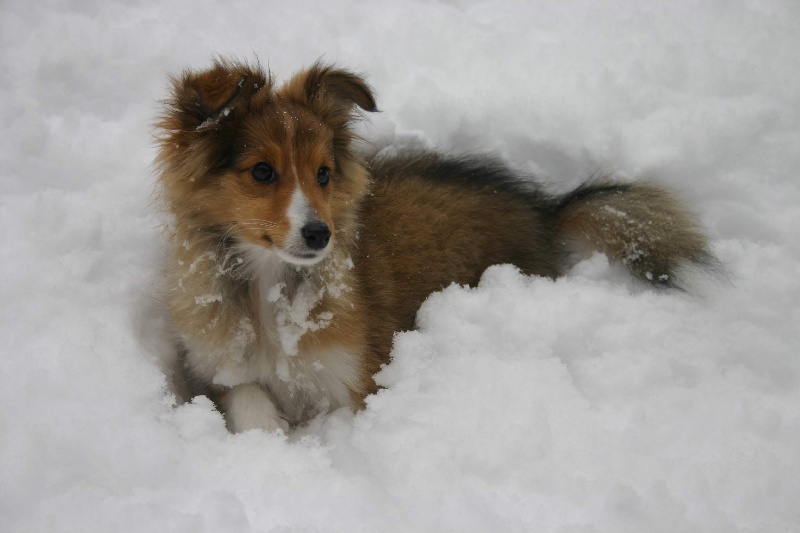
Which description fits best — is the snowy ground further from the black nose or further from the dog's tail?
the black nose

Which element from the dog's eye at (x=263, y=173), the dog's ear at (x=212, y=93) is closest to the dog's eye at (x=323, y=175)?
the dog's eye at (x=263, y=173)

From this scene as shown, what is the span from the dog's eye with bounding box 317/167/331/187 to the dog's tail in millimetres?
1849

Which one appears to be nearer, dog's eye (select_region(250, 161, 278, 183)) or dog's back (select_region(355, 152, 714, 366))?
dog's eye (select_region(250, 161, 278, 183))

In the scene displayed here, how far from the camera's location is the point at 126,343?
117 inches

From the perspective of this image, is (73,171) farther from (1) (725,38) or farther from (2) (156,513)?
(1) (725,38)

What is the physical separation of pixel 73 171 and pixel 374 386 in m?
2.09

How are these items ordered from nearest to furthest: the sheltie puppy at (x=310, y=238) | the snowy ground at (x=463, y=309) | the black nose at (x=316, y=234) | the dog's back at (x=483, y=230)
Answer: the snowy ground at (x=463, y=309)
the black nose at (x=316, y=234)
the sheltie puppy at (x=310, y=238)
the dog's back at (x=483, y=230)

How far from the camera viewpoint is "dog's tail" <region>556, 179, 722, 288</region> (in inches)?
155

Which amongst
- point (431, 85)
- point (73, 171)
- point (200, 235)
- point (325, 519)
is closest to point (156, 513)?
point (325, 519)

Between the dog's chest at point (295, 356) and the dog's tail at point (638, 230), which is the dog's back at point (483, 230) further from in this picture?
the dog's chest at point (295, 356)

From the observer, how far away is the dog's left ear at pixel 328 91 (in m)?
3.30

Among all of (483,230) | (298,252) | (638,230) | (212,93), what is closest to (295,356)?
(298,252)

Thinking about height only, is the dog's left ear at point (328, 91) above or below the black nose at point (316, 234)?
above

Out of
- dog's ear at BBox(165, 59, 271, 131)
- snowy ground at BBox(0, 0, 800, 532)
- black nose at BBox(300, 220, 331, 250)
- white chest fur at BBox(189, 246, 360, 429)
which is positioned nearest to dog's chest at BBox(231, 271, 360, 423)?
white chest fur at BBox(189, 246, 360, 429)
